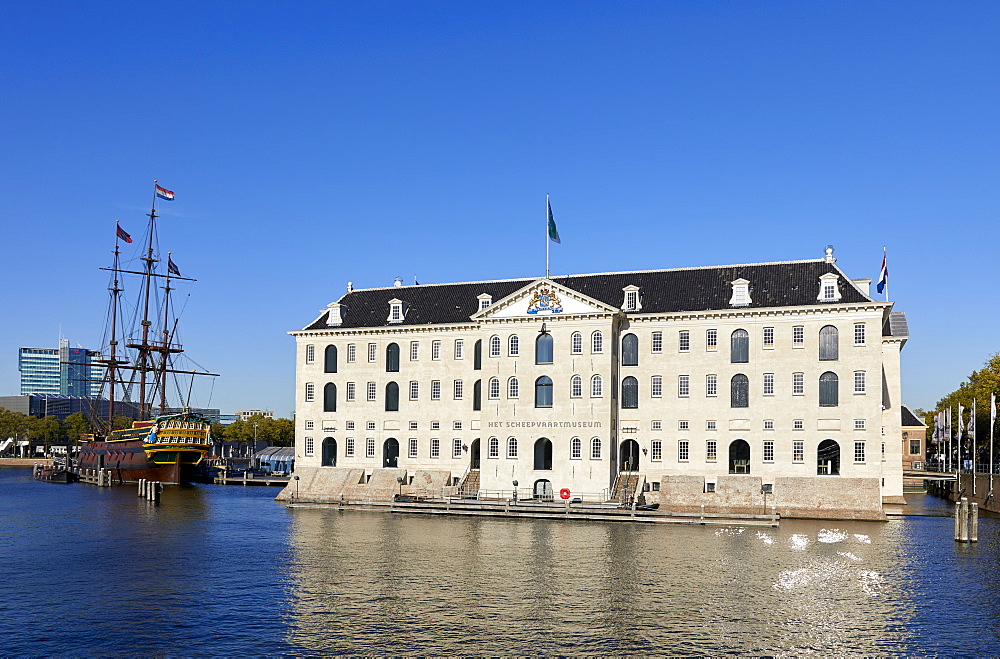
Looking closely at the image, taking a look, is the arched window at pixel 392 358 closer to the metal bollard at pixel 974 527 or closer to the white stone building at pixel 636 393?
the white stone building at pixel 636 393

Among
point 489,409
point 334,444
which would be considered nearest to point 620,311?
point 489,409

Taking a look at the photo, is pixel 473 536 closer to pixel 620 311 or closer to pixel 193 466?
pixel 620 311

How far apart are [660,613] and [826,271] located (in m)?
42.8

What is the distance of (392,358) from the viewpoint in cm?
8131

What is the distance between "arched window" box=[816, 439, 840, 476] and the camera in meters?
67.6

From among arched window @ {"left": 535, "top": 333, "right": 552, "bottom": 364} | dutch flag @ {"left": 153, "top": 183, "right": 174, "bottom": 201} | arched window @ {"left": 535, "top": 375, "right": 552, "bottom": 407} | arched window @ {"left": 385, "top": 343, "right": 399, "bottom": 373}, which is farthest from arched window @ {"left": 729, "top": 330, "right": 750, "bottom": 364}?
dutch flag @ {"left": 153, "top": 183, "right": 174, "bottom": 201}

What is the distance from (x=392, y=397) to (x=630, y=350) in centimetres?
2140

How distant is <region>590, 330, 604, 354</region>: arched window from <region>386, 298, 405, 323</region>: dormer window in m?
18.8

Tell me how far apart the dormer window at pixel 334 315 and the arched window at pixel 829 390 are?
135 feet

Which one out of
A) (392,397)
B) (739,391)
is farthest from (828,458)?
(392,397)

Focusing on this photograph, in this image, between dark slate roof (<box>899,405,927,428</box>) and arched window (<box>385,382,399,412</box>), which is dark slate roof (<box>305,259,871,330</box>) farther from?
dark slate roof (<box>899,405,927,428</box>)

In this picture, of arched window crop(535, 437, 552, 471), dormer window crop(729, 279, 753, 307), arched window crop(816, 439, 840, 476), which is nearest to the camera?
arched window crop(816, 439, 840, 476)

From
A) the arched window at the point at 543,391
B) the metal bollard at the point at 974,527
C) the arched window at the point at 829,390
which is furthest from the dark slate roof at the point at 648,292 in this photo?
the metal bollard at the point at 974,527

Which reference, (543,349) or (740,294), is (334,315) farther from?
(740,294)
